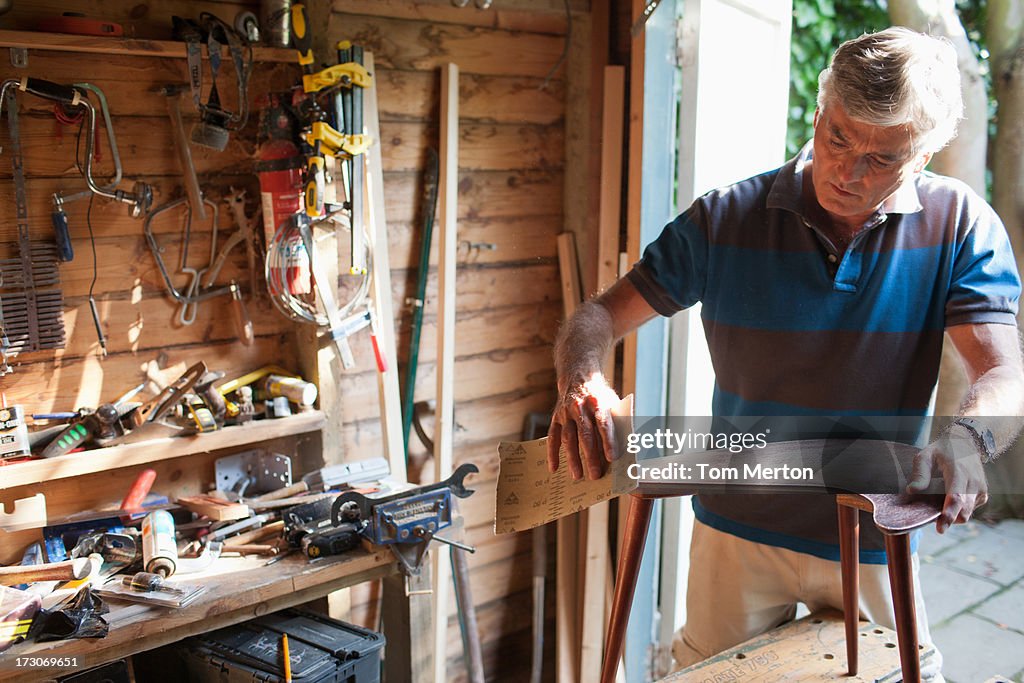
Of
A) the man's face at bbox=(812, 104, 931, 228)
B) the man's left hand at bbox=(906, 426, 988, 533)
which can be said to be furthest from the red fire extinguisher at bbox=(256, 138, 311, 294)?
the man's left hand at bbox=(906, 426, 988, 533)

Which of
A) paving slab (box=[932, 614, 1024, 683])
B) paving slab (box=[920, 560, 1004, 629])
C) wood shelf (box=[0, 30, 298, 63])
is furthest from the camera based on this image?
paving slab (box=[920, 560, 1004, 629])

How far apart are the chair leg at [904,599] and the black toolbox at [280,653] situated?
1.08m

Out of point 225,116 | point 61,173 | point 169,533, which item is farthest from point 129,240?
point 169,533

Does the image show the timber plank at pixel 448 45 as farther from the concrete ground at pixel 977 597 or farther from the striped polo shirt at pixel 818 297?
the concrete ground at pixel 977 597

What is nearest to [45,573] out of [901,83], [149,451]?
[149,451]

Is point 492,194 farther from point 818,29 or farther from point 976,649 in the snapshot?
point 976,649

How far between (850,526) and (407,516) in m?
0.93

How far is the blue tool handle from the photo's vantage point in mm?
1787

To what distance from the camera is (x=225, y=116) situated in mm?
1894

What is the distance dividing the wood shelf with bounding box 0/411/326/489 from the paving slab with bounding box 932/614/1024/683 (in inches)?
75.9

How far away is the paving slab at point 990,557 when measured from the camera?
110 inches

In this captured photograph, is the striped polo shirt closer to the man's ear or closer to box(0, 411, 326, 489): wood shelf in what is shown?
the man's ear

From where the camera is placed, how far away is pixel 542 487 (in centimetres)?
105

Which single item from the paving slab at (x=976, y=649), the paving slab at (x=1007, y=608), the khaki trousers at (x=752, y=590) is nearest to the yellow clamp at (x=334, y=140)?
the khaki trousers at (x=752, y=590)
